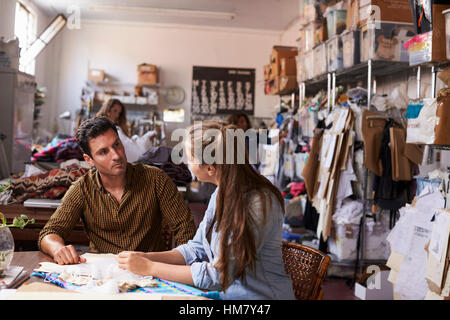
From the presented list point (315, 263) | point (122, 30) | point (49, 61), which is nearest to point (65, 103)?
point (49, 61)

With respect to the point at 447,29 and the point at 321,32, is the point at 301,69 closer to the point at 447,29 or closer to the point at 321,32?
the point at 321,32

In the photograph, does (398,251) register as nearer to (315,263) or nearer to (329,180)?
(329,180)

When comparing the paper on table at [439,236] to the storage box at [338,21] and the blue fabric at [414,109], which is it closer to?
the blue fabric at [414,109]

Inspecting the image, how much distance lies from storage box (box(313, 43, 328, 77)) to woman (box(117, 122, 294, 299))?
→ 3.81 meters

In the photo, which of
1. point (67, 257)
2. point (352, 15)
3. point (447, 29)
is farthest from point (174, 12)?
point (67, 257)

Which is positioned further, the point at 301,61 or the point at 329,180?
the point at 301,61

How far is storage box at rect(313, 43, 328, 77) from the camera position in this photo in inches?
194

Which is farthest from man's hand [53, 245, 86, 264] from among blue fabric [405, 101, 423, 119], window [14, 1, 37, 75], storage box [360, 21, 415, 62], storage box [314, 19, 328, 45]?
window [14, 1, 37, 75]

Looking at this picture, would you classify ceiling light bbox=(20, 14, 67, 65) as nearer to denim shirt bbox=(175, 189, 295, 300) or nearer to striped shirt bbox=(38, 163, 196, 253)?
striped shirt bbox=(38, 163, 196, 253)

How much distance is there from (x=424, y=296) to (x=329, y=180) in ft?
4.90

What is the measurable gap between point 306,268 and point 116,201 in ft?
2.93

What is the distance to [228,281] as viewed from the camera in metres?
1.25

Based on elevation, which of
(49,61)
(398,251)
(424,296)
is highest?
(49,61)

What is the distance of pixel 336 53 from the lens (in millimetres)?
4578
